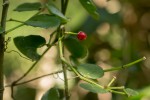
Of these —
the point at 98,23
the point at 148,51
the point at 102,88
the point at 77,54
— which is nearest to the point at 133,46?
the point at 148,51

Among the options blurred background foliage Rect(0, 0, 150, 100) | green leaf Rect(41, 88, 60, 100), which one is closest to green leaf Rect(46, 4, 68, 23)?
green leaf Rect(41, 88, 60, 100)

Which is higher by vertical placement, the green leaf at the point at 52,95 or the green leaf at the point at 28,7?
the green leaf at the point at 28,7

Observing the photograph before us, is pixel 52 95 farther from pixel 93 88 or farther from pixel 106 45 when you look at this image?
pixel 106 45

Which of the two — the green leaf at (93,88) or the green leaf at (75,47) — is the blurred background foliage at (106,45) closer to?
the green leaf at (75,47)

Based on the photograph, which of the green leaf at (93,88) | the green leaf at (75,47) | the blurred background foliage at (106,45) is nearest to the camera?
the green leaf at (93,88)

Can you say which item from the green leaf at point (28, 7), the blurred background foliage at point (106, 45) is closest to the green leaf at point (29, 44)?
the green leaf at point (28, 7)

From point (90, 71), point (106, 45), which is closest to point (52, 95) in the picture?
point (90, 71)
